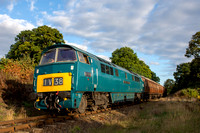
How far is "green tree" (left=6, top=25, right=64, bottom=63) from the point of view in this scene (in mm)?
31828

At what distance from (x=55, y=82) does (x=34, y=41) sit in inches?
1140

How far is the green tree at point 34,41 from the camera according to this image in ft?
104

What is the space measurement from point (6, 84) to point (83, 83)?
7.28 m

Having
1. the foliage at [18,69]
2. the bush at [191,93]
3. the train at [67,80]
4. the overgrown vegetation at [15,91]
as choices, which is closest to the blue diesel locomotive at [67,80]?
the train at [67,80]

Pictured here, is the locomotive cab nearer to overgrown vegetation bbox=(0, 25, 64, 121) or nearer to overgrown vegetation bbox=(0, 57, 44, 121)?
overgrown vegetation bbox=(0, 25, 64, 121)

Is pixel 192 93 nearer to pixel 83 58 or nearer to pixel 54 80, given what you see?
pixel 83 58

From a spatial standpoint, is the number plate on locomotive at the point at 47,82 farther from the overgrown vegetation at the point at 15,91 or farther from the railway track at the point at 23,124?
the overgrown vegetation at the point at 15,91

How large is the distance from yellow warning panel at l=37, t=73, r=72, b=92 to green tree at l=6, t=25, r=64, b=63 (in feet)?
79.7

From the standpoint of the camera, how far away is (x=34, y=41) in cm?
3431

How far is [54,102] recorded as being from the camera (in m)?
8.08

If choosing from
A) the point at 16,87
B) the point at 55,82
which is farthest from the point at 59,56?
the point at 16,87

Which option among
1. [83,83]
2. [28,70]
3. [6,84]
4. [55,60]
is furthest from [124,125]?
[28,70]

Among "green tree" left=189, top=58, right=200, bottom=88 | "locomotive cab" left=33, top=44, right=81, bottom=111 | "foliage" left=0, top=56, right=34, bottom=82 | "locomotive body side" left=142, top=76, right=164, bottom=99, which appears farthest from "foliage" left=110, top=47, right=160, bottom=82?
"locomotive cab" left=33, top=44, right=81, bottom=111

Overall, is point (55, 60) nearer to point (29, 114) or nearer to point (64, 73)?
point (64, 73)
